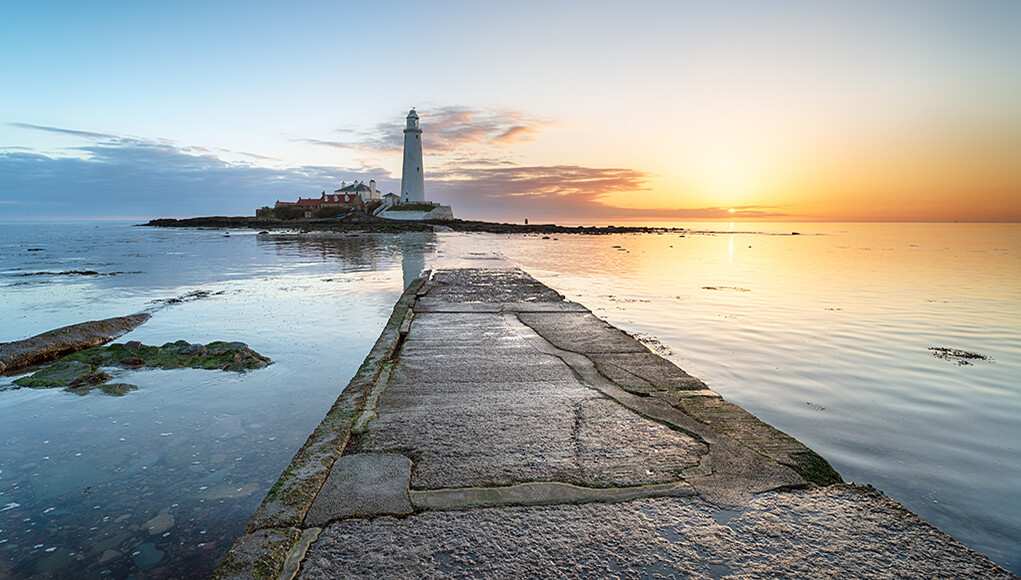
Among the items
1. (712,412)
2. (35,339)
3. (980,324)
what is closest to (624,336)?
(712,412)

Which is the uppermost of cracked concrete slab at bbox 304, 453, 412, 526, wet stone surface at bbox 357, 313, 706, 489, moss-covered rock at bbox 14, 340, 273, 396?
wet stone surface at bbox 357, 313, 706, 489

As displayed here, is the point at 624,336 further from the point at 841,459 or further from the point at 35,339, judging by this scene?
the point at 35,339

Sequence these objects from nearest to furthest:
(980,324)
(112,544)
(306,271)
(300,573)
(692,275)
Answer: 1. (300,573)
2. (112,544)
3. (980,324)
4. (306,271)
5. (692,275)

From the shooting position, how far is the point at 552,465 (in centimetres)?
308

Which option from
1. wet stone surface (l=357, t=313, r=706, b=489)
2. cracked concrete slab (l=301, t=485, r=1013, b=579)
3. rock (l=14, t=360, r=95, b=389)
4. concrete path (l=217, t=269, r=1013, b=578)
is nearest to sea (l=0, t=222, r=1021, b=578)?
rock (l=14, t=360, r=95, b=389)

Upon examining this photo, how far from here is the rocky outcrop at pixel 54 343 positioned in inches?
258

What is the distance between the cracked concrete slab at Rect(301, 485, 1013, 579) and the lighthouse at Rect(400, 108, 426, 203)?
7100 cm

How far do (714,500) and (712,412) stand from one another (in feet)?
4.85

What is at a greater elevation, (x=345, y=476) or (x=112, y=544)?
(x=345, y=476)

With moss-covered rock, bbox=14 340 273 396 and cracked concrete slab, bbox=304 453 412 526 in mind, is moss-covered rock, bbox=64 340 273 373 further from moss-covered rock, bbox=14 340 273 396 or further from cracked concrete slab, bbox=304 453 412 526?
cracked concrete slab, bbox=304 453 412 526

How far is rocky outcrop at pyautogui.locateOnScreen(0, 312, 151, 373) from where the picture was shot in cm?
654

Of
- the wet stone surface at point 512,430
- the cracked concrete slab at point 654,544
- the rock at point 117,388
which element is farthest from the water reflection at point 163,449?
the cracked concrete slab at point 654,544

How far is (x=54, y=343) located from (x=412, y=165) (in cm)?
6717

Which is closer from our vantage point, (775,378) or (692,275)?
(775,378)
